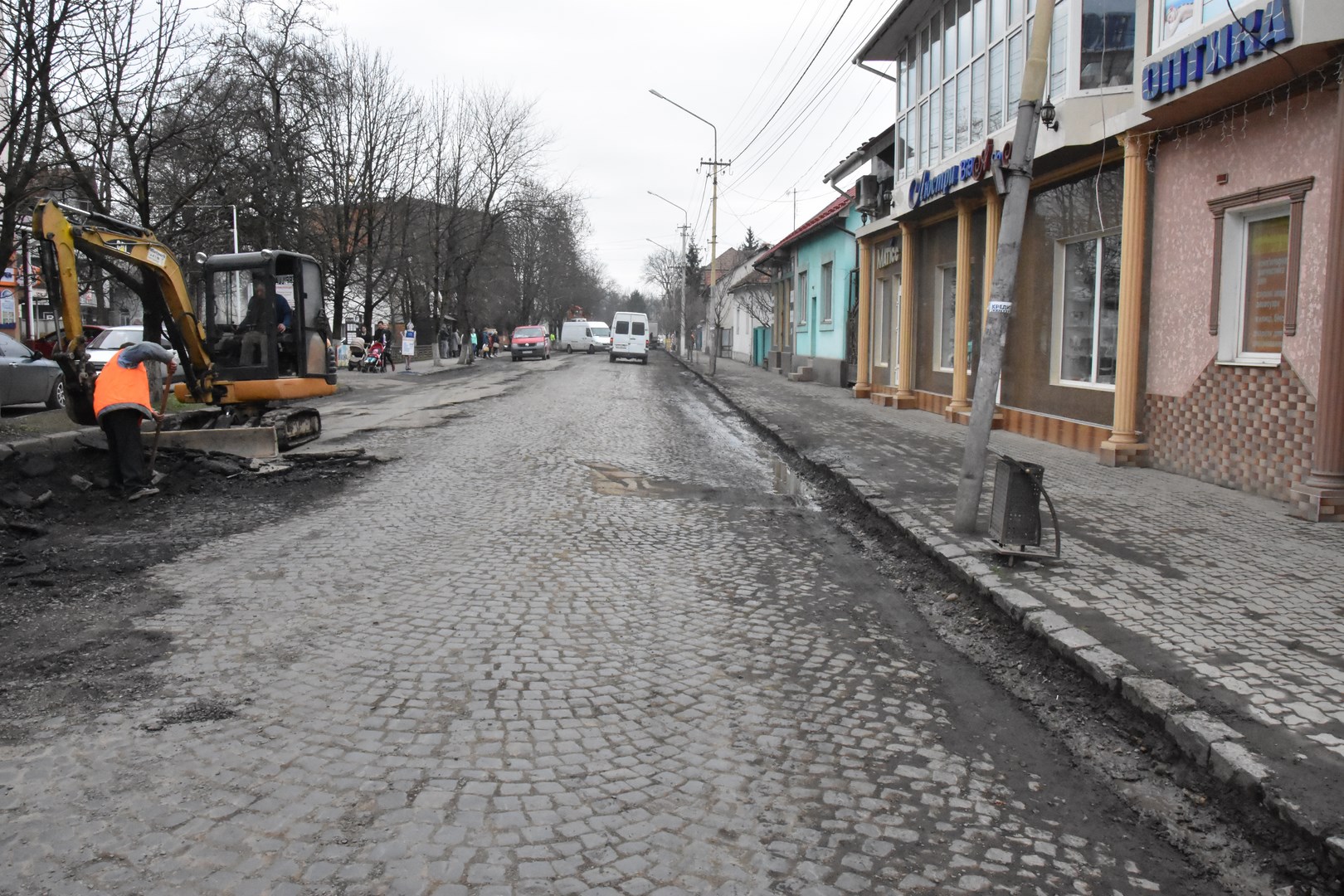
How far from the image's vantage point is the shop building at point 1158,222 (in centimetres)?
816

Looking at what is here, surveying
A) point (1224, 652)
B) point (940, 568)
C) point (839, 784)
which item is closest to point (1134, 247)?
point (940, 568)

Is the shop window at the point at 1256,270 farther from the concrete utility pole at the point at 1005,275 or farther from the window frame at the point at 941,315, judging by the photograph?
the window frame at the point at 941,315

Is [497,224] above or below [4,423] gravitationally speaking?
above

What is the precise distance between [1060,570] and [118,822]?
5526 millimetres

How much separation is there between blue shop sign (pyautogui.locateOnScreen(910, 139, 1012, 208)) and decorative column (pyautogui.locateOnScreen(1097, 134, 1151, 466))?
1.63 metres

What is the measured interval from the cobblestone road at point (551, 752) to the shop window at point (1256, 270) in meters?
5.08

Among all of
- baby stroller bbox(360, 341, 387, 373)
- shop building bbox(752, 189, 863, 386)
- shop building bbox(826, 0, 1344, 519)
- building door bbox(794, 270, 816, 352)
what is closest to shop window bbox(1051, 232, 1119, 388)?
shop building bbox(826, 0, 1344, 519)

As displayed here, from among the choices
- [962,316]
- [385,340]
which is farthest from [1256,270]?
[385,340]

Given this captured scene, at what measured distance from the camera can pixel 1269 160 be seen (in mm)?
8680

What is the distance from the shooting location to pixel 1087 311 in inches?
488

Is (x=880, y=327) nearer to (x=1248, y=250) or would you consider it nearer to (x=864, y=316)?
(x=864, y=316)

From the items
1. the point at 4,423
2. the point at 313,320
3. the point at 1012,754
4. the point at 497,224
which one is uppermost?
the point at 497,224

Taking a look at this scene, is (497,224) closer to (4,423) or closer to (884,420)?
(884,420)

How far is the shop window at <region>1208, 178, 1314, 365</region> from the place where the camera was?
8430mm
